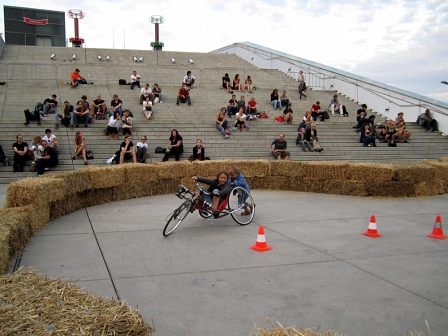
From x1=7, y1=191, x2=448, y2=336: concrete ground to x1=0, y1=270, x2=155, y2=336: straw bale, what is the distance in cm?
121

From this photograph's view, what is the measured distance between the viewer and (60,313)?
2.90m

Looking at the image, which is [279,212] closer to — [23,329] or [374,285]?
[374,285]

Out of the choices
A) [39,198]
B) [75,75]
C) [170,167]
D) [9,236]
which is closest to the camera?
[9,236]

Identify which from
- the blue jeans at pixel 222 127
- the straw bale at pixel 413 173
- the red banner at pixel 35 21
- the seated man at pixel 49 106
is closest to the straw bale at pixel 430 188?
the straw bale at pixel 413 173

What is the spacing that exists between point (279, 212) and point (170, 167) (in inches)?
155

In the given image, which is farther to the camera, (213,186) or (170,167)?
(170,167)

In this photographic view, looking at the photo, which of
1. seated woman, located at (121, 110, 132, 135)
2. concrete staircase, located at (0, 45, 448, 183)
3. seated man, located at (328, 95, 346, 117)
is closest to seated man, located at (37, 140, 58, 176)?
concrete staircase, located at (0, 45, 448, 183)

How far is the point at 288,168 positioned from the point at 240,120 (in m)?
6.84

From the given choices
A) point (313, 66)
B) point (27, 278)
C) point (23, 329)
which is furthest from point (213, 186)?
point (313, 66)

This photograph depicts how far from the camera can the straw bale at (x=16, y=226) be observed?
6.12m

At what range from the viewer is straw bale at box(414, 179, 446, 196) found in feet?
40.5

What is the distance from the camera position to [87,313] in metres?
2.88

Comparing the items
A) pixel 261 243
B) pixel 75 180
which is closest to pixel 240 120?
pixel 75 180

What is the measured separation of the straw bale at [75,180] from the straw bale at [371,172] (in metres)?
7.14
